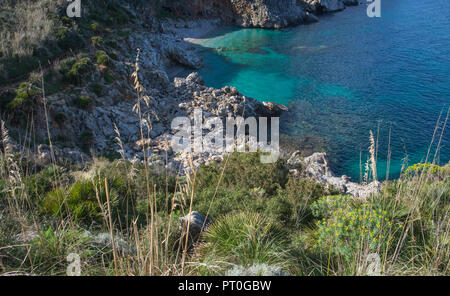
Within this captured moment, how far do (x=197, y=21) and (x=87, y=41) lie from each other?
75.2ft

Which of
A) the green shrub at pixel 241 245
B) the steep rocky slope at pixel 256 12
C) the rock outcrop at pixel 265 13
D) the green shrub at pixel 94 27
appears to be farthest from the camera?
the rock outcrop at pixel 265 13

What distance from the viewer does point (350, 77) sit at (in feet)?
79.2

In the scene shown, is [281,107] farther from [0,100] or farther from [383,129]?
[0,100]

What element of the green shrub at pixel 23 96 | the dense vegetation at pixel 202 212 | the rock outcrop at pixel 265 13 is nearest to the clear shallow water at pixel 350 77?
the rock outcrop at pixel 265 13

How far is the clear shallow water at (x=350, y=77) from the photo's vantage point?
A: 53.5ft

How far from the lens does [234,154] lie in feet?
34.4

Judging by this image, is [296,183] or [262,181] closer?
[296,183]

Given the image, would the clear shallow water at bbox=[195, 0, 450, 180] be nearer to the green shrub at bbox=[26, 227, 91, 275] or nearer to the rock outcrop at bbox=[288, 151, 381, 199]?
the rock outcrop at bbox=[288, 151, 381, 199]

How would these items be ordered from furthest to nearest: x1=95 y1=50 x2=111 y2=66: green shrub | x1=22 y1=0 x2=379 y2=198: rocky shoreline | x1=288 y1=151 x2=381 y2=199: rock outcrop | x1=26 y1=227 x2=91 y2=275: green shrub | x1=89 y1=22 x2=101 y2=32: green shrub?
x1=89 y1=22 x2=101 y2=32: green shrub
x1=95 y1=50 x2=111 y2=66: green shrub
x1=22 y1=0 x2=379 y2=198: rocky shoreline
x1=288 y1=151 x2=381 y2=199: rock outcrop
x1=26 y1=227 x2=91 y2=275: green shrub

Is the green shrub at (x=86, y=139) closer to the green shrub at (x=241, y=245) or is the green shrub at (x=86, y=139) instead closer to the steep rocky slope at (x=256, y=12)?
the green shrub at (x=241, y=245)

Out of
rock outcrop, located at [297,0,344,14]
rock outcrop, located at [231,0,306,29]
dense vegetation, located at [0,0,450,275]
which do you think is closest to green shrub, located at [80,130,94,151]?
dense vegetation, located at [0,0,450,275]

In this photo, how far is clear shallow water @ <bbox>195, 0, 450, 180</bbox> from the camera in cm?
1630

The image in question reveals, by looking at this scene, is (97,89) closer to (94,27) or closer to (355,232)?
(94,27)
